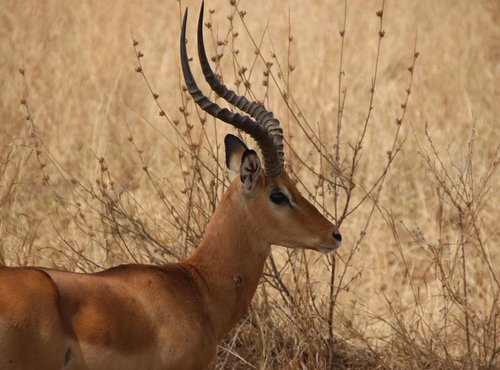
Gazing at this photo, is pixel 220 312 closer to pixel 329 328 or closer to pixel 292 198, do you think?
pixel 292 198

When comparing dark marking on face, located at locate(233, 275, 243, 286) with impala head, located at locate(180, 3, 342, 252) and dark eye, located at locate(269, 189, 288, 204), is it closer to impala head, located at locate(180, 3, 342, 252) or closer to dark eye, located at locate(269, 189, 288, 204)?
impala head, located at locate(180, 3, 342, 252)

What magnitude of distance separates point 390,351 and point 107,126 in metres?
4.74

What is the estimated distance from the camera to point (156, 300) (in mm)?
5242

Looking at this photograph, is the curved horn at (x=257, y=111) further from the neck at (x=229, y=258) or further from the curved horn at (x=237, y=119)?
the neck at (x=229, y=258)

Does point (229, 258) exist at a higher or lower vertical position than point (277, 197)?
lower

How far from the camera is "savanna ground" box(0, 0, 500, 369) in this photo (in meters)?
7.18

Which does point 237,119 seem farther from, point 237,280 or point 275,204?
point 237,280

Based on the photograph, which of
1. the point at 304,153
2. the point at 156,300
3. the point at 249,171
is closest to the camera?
the point at 156,300

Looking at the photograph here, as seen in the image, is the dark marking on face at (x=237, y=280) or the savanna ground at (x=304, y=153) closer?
the dark marking on face at (x=237, y=280)

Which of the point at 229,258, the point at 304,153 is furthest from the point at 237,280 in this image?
the point at 304,153

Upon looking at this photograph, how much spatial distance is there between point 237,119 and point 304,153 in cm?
529

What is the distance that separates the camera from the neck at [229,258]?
18.4 feet

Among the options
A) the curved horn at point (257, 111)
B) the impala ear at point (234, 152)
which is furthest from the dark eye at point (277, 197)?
the impala ear at point (234, 152)

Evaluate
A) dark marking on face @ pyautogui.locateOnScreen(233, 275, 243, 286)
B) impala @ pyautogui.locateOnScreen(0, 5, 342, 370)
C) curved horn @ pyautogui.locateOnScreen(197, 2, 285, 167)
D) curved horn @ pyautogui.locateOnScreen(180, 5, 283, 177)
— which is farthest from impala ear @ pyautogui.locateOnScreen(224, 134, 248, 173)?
dark marking on face @ pyautogui.locateOnScreen(233, 275, 243, 286)
